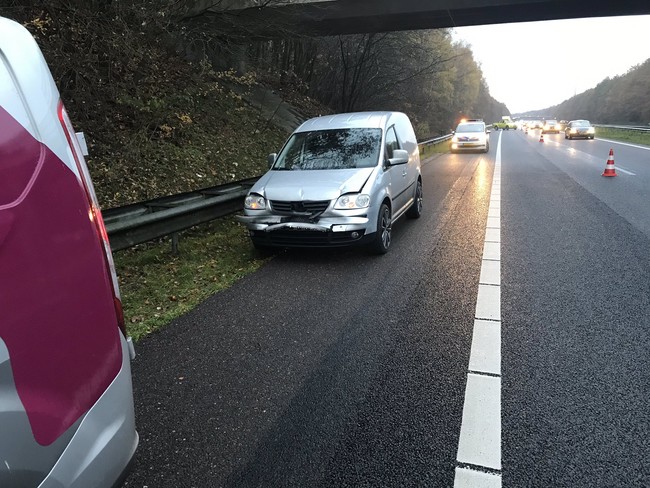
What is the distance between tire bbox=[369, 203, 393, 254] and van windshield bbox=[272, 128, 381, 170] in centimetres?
73

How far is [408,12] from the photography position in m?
18.3

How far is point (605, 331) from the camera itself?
4.00 meters

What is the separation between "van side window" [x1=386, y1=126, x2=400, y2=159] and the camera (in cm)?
728

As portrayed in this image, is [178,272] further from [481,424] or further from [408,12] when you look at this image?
[408,12]

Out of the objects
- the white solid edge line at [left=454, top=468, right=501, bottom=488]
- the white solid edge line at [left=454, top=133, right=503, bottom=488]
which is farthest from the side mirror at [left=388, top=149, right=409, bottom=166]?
the white solid edge line at [left=454, top=468, right=501, bottom=488]

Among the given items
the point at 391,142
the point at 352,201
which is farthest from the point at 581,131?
the point at 352,201

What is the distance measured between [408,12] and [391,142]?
43.8ft

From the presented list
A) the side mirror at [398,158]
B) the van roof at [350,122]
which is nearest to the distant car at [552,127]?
the van roof at [350,122]

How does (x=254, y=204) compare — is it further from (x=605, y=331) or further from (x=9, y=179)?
(x=9, y=179)

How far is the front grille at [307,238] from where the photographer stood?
19.5ft

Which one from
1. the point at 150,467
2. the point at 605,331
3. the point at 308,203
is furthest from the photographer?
the point at 308,203

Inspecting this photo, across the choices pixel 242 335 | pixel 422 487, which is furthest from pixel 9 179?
pixel 242 335

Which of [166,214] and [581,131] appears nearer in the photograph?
[166,214]

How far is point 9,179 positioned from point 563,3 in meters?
20.9
